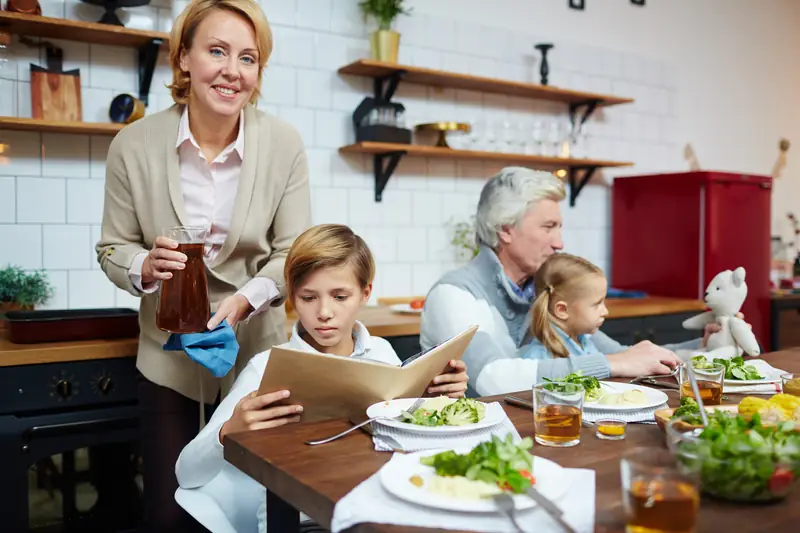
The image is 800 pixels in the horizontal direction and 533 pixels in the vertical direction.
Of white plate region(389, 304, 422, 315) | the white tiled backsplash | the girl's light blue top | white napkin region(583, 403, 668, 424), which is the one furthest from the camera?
white plate region(389, 304, 422, 315)

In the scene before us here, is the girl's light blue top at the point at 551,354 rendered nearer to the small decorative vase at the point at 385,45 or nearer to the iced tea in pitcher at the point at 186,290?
the iced tea in pitcher at the point at 186,290

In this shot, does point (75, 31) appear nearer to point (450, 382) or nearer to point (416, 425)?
point (450, 382)

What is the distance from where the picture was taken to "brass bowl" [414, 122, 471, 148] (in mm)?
3529

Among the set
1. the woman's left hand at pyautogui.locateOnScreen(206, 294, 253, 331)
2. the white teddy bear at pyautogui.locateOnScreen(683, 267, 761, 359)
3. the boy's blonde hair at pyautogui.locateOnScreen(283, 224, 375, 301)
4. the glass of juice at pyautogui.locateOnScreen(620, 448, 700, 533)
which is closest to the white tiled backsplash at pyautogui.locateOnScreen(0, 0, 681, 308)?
the woman's left hand at pyautogui.locateOnScreen(206, 294, 253, 331)

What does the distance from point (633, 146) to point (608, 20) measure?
729 millimetres

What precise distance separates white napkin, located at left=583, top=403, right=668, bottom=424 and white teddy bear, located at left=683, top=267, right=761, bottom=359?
0.74 m

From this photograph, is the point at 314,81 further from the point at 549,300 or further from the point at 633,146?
the point at 633,146

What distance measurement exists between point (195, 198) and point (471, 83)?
1.97 meters

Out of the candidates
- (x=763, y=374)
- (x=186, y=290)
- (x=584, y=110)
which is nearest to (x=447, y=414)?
(x=186, y=290)

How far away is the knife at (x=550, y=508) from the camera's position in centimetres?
88

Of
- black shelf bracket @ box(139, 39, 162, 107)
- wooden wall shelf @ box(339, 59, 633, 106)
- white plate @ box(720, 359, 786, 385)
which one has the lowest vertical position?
white plate @ box(720, 359, 786, 385)

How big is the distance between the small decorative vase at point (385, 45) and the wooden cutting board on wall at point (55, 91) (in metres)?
1.22

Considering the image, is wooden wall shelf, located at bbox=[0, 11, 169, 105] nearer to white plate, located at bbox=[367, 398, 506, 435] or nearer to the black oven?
the black oven

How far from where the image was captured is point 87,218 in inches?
115
